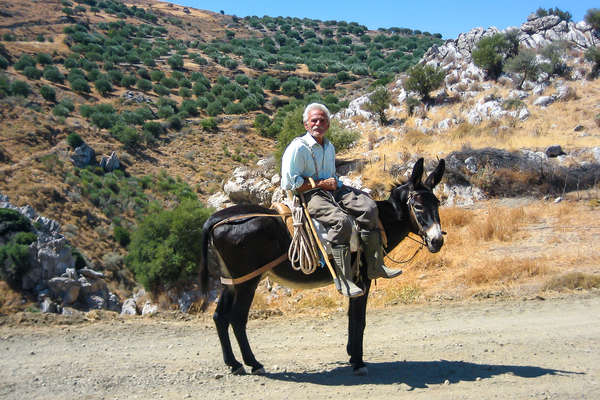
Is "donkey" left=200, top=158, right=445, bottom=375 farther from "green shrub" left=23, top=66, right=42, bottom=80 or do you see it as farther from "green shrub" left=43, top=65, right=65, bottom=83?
"green shrub" left=43, top=65, right=65, bottom=83

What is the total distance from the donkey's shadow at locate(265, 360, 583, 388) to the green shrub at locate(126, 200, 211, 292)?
15.2 metres

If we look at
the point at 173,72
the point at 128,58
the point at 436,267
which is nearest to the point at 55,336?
the point at 436,267

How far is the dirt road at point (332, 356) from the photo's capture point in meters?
4.64

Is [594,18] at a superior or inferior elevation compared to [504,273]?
superior

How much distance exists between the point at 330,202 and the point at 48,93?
45.7 meters

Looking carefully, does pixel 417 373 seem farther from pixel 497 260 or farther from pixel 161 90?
pixel 161 90

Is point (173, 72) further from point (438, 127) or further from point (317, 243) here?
point (317, 243)

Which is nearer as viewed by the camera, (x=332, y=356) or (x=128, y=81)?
(x=332, y=356)

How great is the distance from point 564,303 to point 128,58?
66.7 metres

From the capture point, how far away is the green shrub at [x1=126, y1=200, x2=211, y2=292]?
19.4 meters

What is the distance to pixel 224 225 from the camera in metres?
5.09

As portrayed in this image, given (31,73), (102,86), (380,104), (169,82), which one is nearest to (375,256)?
(380,104)

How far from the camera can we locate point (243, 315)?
5141 mm

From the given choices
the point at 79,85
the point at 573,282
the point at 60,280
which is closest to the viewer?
the point at 573,282
